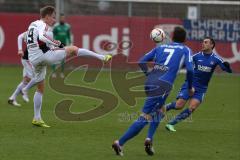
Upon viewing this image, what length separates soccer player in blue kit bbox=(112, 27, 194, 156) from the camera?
11.4m

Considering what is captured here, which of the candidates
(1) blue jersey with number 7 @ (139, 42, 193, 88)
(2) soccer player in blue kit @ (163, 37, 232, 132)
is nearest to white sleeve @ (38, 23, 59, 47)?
(1) blue jersey with number 7 @ (139, 42, 193, 88)

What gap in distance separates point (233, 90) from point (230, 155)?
12.5 m

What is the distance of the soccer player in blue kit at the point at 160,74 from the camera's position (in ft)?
37.3

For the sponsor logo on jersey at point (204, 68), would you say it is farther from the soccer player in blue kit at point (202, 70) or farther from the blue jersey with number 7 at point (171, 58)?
the blue jersey with number 7 at point (171, 58)

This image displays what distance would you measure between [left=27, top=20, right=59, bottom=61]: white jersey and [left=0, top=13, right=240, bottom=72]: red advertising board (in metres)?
16.0

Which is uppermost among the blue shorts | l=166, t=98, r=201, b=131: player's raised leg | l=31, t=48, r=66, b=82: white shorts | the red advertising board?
l=31, t=48, r=66, b=82: white shorts

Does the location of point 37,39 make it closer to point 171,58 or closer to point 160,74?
point 160,74

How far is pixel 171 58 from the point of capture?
11.4 m

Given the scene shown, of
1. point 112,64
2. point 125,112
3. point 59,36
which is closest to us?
point 125,112

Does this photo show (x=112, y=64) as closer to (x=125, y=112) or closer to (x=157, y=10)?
(x=157, y=10)

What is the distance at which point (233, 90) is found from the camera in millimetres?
24078

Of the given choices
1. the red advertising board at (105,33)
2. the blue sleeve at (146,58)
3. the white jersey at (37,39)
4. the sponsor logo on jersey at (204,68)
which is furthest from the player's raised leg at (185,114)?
the red advertising board at (105,33)

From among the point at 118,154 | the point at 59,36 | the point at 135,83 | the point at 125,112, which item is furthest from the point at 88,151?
the point at 59,36

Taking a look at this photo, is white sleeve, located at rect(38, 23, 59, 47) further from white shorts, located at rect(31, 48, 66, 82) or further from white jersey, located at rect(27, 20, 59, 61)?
white shorts, located at rect(31, 48, 66, 82)
